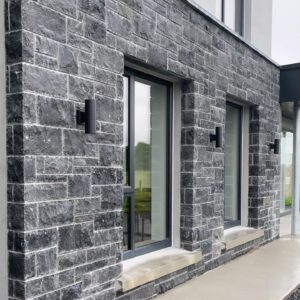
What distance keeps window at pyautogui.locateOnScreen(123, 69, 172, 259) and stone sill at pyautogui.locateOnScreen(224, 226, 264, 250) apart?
1161 mm

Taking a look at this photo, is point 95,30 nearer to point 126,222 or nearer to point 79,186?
point 79,186

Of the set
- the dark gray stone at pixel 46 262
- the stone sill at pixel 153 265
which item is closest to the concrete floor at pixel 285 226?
the stone sill at pixel 153 265

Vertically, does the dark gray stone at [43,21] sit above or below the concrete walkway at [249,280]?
above

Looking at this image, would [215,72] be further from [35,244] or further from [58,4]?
[35,244]

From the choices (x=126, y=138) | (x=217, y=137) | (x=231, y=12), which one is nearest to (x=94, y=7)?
(x=126, y=138)

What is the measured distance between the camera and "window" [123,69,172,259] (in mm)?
4234

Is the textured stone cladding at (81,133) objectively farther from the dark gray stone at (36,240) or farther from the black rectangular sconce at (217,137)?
the black rectangular sconce at (217,137)

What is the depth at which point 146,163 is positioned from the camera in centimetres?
465

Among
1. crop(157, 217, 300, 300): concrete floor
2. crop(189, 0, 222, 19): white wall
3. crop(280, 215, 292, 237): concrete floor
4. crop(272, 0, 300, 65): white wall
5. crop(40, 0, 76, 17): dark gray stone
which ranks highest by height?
crop(272, 0, 300, 65): white wall

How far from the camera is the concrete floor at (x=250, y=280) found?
13.7 feet

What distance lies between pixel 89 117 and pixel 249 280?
297cm

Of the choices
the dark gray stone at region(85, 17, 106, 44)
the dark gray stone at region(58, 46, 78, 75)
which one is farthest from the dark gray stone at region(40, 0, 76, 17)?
the dark gray stone at region(58, 46, 78, 75)

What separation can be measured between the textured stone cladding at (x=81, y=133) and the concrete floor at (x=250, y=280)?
276 mm

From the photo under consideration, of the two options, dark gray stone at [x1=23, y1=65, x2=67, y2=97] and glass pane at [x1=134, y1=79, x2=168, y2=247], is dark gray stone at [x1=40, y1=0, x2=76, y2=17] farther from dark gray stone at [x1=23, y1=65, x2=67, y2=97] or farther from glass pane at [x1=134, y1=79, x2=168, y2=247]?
glass pane at [x1=134, y1=79, x2=168, y2=247]
